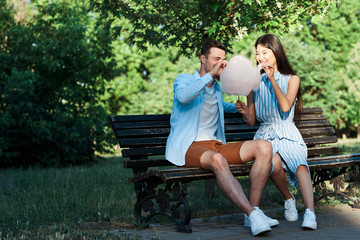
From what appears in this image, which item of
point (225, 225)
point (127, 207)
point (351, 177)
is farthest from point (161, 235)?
point (351, 177)

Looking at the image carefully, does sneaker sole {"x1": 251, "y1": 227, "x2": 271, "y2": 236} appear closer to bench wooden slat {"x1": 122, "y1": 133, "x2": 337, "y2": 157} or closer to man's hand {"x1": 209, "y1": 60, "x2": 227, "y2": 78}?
man's hand {"x1": 209, "y1": 60, "x2": 227, "y2": 78}

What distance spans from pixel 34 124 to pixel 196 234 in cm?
782

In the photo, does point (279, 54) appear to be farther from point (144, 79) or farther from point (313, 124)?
point (144, 79)

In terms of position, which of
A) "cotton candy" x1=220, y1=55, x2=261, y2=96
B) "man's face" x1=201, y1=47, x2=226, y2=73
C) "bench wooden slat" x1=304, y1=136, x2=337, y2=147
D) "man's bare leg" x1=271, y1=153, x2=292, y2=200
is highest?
"man's face" x1=201, y1=47, x2=226, y2=73

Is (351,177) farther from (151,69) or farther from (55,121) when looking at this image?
(151,69)

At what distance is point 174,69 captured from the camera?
30.8 meters

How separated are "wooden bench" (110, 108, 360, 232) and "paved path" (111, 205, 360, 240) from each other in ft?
0.53

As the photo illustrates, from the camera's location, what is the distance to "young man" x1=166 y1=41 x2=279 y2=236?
4195 millimetres

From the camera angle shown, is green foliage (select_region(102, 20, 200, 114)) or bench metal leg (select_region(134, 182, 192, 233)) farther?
green foliage (select_region(102, 20, 200, 114))

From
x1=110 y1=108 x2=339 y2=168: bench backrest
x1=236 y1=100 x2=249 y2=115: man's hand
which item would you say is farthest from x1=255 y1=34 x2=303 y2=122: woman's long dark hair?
x1=236 y1=100 x2=249 y2=115: man's hand

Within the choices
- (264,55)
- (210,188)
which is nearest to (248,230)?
(264,55)

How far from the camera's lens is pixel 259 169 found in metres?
4.32

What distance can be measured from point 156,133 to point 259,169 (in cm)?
137

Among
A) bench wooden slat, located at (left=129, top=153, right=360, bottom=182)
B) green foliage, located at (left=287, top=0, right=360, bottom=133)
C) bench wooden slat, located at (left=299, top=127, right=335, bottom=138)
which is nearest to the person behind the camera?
bench wooden slat, located at (left=129, top=153, right=360, bottom=182)
